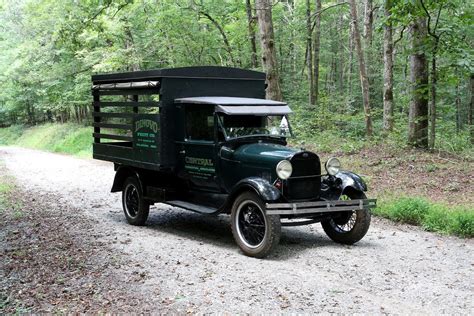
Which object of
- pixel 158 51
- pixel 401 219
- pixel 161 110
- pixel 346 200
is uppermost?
pixel 158 51

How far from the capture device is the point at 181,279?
5945 millimetres

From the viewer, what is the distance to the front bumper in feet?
22.1

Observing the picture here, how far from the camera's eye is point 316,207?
23.4 feet

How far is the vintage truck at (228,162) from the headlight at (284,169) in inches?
0.6

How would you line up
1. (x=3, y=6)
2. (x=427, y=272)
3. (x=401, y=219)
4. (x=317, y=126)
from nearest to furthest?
(x=427, y=272)
(x=401, y=219)
(x=317, y=126)
(x=3, y=6)

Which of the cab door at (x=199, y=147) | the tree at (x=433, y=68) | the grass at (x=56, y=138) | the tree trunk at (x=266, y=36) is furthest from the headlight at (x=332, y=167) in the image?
the grass at (x=56, y=138)

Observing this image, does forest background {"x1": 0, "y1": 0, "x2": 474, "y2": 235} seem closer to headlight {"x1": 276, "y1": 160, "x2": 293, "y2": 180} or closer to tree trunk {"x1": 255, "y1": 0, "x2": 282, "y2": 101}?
tree trunk {"x1": 255, "y1": 0, "x2": 282, "y2": 101}

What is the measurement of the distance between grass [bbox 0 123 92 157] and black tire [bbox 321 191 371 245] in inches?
715

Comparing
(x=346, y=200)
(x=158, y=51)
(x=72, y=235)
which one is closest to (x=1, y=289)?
(x=72, y=235)

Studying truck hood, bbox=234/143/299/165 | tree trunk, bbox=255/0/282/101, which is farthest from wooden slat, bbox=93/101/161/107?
tree trunk, bbox=255/0/282/101

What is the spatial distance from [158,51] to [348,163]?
13.8m

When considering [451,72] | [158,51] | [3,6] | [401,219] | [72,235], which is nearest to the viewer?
[72,235]

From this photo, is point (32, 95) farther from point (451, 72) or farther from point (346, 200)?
point (346, 200)

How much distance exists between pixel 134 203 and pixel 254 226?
11.0 feet
